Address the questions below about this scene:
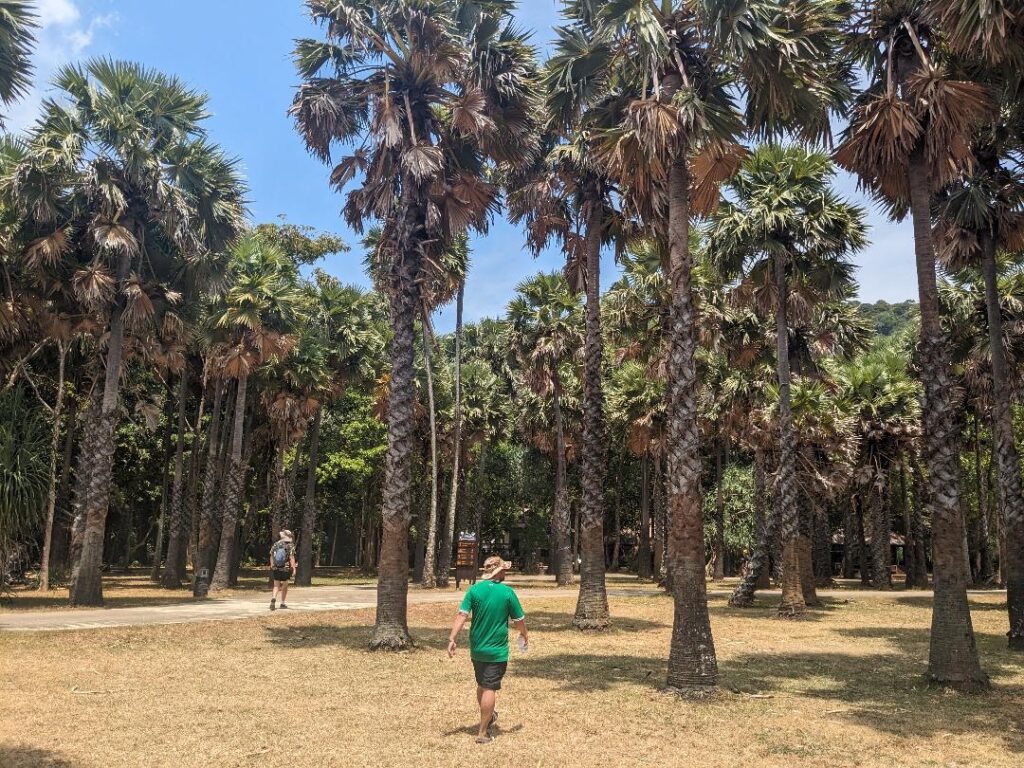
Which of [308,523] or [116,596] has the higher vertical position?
[308,523]

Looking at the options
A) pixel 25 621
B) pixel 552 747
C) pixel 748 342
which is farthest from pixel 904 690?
pixel 748 342

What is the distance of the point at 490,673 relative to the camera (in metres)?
7.61

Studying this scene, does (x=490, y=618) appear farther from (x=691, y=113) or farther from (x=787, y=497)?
(x=787, y=497)

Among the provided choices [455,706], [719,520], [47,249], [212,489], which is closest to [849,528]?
[719,520]

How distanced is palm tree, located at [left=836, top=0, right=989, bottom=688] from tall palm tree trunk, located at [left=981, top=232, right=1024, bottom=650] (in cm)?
422

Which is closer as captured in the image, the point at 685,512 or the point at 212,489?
the point at 685,512

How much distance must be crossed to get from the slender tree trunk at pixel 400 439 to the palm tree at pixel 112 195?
8.25m

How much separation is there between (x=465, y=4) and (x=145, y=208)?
435 inches

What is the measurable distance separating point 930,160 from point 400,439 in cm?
959

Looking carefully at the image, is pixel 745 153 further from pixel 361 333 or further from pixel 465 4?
pixel 361 333

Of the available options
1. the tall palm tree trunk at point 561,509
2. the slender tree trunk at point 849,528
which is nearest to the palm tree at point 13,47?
the tall palm tree trunk at point 561,509

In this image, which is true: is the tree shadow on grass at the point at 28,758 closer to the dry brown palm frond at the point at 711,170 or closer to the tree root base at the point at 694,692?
the tree root base at the point at 694,692

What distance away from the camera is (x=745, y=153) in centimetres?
1201

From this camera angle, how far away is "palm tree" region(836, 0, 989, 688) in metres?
10.4
